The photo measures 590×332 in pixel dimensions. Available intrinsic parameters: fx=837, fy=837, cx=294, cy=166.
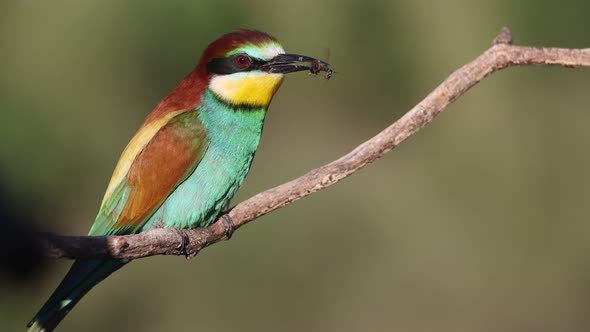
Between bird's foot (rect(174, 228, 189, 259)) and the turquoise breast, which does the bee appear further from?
bird's foot (rect(174, 228, 189, 259))

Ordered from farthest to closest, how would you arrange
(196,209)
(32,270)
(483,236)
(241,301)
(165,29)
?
(165,29)
(483,236)
(241,301)
(196,209)
(32,270)

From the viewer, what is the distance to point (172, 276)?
3.83 meters

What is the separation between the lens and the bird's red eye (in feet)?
6.31

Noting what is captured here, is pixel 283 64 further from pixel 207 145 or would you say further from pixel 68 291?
pixel 68 291

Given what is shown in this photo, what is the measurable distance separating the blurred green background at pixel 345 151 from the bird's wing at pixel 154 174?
174 cm

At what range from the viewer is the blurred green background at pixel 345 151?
12.5ft

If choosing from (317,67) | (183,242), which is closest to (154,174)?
(183,242)

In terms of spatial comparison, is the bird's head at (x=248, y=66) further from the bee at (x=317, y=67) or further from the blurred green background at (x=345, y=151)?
the blurred green background at (x=345, y=151)

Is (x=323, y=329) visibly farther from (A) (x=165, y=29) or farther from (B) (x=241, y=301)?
(A) (x=165, y=29)

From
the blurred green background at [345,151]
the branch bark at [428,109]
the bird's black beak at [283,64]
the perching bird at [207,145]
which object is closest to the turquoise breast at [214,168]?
the perching bird at [207,145]

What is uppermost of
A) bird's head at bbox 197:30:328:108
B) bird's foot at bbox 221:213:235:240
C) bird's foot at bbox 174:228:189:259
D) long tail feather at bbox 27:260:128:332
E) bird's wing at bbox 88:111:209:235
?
bird's head at bbox 197:30:328:108

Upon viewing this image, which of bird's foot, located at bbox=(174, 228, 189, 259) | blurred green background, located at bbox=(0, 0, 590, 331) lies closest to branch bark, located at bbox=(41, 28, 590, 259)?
bird's foot, located at bbox=(174, 228, 189, 259)

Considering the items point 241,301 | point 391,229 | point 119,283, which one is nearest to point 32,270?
point 241,301

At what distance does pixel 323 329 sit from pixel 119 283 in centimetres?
96
